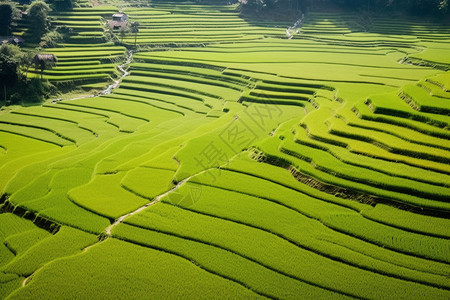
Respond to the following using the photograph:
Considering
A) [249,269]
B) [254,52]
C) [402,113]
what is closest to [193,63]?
[254,52]

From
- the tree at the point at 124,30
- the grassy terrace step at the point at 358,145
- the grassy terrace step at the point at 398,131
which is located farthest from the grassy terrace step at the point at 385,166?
the tree at the point at 124,30

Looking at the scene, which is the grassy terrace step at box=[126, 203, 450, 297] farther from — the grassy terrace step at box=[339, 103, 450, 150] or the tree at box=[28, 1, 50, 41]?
the tree at box=[28, 1, 50, 41]

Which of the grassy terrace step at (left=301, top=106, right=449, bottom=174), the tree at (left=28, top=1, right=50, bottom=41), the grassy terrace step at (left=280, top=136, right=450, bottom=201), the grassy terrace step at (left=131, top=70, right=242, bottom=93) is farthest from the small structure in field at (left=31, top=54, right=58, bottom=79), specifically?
the grassy terrace step at (left=280, top=136, right=450, bottom=201)

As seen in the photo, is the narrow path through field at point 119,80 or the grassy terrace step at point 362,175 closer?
the grassy terrace step at point 362,175

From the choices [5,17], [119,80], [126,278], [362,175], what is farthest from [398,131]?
[5,17]

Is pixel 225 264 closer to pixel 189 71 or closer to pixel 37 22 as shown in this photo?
pixel 189 71

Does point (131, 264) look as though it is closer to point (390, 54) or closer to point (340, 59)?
point (340, 59)

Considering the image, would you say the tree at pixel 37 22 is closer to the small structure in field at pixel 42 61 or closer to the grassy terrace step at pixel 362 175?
the small structure in field at pixel 42 61
